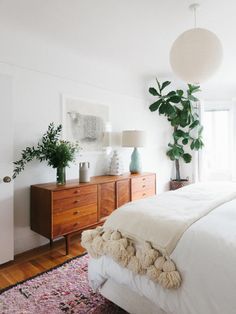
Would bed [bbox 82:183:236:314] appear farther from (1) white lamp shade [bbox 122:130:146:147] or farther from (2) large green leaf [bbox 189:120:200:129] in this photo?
(2) large green leaf [bbox 189:120:200:129]

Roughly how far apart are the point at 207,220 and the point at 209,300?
0.45m

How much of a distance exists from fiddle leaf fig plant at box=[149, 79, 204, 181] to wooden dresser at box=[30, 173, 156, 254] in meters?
1.72

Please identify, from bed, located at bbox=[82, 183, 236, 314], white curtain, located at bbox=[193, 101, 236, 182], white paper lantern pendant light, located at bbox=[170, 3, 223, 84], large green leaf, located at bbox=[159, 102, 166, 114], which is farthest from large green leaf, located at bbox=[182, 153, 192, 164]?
bed, located at bbox=[82, 183, 236, 314]

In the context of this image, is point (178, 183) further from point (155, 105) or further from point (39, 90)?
point (39, 90)

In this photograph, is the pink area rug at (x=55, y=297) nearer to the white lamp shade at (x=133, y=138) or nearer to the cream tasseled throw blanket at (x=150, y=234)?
the cream tasseled throw blanket at (x=150, y=234)

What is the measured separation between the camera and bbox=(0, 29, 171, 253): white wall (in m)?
2.47

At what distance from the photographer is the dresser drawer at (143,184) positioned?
10.6 ft

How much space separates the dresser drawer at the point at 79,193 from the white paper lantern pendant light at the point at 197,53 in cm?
157

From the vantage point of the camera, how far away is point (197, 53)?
1.62m

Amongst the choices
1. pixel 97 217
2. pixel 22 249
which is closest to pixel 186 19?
pixel 97 217

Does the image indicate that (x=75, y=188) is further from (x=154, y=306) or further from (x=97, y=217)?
(x=154, y=306)

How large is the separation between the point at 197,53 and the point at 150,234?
129 cm

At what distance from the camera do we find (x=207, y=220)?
54.4 inches

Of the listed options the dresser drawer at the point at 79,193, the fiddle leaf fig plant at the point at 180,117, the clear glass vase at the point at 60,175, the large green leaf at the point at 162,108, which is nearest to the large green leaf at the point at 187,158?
the fiddle leaf fig plant at the point at 180,117
